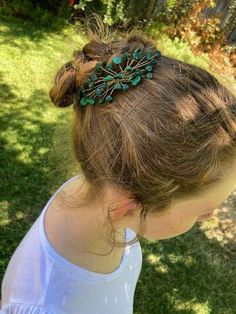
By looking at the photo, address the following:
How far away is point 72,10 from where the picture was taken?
6934 mm

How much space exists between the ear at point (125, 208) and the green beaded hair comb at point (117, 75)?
0.37 m

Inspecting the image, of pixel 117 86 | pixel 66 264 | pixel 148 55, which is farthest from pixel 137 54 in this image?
pixel 66 264

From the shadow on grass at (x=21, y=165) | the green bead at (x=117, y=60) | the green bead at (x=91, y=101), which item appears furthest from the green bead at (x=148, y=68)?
the shadow on grass at (x=21, y=165)

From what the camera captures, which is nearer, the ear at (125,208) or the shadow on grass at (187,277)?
the ear at (125,208)

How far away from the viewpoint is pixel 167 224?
5.56ft

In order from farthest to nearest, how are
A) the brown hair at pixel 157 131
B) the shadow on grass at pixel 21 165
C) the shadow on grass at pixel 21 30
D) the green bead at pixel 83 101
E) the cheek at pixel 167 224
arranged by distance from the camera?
the shadow on grass at pixel 21 30, the shadow on grass at pixel 21 165, the cheek at pixel 167 224, the green bead at pixel 83 101, the brown hair at pixel 157 131

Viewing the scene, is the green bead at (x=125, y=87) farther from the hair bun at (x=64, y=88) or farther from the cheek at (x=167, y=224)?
the cheek at (x=167, y=224)

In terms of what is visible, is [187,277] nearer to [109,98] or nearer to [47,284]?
[47,284]

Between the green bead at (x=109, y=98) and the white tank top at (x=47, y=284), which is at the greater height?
the green bead at (x=109, y=98)

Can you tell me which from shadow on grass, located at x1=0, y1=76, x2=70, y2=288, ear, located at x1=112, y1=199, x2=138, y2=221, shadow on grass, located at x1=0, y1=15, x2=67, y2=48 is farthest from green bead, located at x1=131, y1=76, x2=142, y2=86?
shadow on grass, located at x1=0, y1=15, x2=67, y2=48

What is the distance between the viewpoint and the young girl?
57.4 inches

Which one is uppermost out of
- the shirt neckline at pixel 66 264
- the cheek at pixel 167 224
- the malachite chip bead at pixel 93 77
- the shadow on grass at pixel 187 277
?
the malachite chip bead at pixel 93 77

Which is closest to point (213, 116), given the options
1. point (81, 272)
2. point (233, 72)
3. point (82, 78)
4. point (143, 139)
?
point (143, 139)

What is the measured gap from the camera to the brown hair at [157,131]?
4.75 ft
